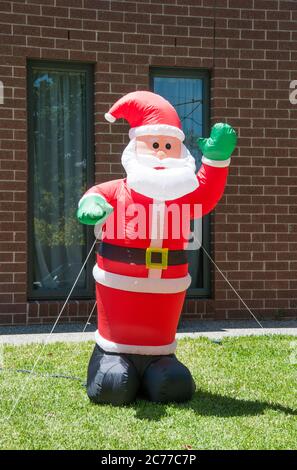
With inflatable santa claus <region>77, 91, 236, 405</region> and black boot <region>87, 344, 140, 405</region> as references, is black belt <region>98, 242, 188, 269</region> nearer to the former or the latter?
inflatable santa claus <region>77, 91, 236, 405</region>

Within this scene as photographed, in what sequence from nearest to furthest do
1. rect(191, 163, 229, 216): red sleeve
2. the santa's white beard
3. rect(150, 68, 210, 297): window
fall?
the santa's white beard < rect(191, 163, 229, 216): red sleeve < rect(150, 68, 210, 297): window

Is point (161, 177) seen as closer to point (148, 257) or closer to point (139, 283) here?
point (148, 257)

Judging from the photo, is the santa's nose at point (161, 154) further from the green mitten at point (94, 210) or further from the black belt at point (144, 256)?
the black belt at point (144, 256)

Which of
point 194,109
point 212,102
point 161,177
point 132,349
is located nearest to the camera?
point 161,177

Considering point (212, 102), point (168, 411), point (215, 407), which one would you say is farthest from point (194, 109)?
point (168, 411)

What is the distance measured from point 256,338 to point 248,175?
86.5 inches

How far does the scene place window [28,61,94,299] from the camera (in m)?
8.29

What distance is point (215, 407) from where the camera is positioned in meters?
4.82

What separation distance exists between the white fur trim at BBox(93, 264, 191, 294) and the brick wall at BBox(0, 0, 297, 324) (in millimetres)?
3371

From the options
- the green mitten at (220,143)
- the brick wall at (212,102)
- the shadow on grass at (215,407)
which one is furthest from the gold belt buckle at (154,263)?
the brick wall at (212,102)

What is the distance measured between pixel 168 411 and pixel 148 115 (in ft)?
6.25

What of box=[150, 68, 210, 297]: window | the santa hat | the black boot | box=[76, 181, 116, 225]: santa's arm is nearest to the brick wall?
box=[150, 68, 210, 297]: window

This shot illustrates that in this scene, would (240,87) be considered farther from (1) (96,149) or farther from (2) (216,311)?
(2) (216,311)
